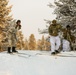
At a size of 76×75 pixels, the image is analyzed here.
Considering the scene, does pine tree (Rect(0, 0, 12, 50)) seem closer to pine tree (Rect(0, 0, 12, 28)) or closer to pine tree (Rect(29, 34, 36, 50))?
pine tree (Rect(0, 0, 12, 28))

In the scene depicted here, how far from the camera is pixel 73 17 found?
34594 mm

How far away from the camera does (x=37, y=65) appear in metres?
17.2

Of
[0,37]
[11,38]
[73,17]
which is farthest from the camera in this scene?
[0,37]

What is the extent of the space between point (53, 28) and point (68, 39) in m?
3.64

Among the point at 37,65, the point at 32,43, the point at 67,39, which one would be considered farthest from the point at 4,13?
the point at 32,43

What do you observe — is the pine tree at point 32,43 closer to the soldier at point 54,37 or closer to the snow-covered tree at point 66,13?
the snow-covered tree at point 66,13

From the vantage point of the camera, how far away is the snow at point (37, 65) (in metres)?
15.9

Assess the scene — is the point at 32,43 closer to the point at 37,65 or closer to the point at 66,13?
the point at 66,13

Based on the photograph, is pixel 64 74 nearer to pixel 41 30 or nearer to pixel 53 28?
pixel 53 28

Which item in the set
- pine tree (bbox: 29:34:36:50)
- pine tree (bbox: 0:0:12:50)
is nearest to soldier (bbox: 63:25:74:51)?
pine tree (bbox: 0:0:12:50)

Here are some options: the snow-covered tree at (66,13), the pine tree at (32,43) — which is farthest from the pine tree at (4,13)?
the pine tree at (32,43)

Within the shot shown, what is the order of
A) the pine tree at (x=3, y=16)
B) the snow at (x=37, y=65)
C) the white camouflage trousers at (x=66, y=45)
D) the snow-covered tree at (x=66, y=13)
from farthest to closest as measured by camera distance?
the pine tree at (x=3, y=16), the snow-covered tree at (x=66, y=13), the white camouflage trousers at (x=66, y=45), the snow at (x=37, y=65)

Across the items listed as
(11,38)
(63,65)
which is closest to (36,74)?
(63,65)

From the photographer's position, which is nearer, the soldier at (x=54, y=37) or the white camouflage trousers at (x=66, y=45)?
the soldier at (x=54, y=37)
